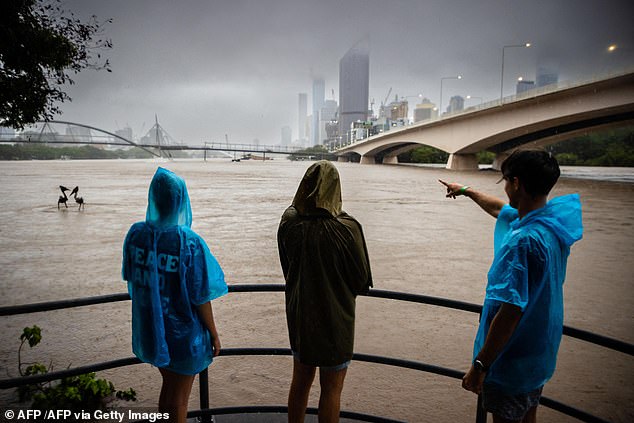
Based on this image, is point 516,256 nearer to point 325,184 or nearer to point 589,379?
point 325,184

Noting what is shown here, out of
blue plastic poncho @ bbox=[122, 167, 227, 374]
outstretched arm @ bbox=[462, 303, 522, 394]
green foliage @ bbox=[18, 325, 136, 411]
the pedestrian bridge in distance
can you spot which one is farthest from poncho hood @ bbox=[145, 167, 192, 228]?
the pedestrian bridge in distance

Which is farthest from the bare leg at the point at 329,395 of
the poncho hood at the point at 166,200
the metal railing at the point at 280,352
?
the poncho hood at the point at 166,200

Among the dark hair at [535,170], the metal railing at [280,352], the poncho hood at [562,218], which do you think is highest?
the dark hair at [535,170]

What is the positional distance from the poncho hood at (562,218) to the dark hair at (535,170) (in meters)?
0.07

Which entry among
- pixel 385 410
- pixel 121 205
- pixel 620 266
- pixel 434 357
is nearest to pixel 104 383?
pixel 385 410

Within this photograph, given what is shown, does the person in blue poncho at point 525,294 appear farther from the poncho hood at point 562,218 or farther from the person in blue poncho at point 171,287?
the person in blue poncho at point 171,287

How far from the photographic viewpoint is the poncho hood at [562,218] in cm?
164

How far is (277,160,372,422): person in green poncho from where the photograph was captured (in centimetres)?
202

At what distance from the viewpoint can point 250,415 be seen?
2.76 m

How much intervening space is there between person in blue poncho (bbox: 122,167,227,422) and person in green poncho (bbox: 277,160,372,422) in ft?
1.33

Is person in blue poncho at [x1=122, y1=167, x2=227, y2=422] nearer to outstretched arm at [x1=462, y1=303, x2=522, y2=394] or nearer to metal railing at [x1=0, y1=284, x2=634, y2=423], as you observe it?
metal railing at [x1=0, y1=284, x2=634, y2=423]

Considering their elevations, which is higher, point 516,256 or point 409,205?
point 516,256

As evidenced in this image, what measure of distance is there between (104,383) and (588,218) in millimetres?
15855

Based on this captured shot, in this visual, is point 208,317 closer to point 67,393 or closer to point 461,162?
point 67,393
